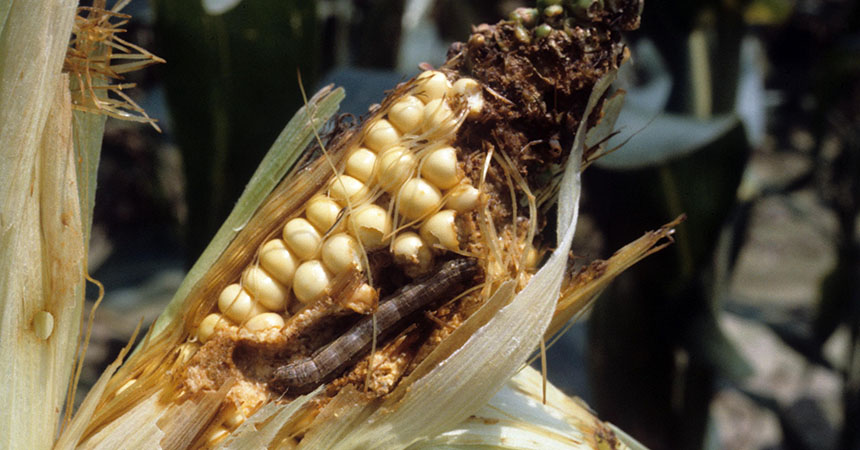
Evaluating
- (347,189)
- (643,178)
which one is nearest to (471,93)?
(347,189)

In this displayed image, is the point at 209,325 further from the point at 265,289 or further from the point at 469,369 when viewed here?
the point at 469,369

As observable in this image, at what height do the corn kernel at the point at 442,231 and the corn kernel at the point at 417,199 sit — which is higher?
the corn kernel at the point at 417,199

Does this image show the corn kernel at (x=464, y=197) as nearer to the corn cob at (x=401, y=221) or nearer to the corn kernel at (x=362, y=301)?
the corn cob at (x=401, y=221)

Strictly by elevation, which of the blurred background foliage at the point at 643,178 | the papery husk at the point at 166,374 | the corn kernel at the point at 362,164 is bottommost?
the blurred background foliage at the point at 643,178

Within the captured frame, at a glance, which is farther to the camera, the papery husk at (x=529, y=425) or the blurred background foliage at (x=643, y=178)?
the blurred background foliage at (x=643, y=178)

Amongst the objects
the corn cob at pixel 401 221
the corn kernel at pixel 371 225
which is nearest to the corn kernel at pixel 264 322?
the corn cob at pixel 401 221
